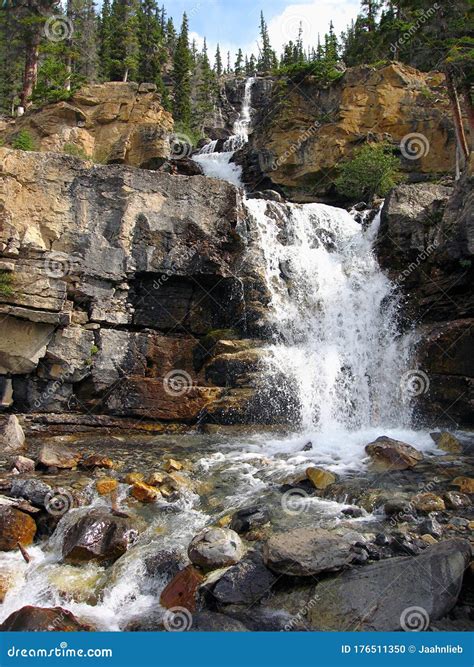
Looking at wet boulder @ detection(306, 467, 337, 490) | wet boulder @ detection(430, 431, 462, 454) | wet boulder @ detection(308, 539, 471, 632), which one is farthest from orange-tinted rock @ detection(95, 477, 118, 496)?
wet boulder @ detection(430, 431, 462, 454)

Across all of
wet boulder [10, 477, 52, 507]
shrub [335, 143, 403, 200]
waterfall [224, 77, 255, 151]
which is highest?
waterfall [224, 77, 255, 151]

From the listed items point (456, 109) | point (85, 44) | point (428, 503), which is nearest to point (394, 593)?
point (428, 503)

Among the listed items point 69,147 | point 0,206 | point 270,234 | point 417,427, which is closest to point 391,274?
point 270,234

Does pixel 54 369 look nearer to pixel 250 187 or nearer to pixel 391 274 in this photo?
pixel 391 274

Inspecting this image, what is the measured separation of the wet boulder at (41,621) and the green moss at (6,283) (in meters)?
10.3

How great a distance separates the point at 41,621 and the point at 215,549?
2.32m

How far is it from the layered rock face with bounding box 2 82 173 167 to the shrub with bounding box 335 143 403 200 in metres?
9.39

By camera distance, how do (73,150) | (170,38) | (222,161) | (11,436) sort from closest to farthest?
(11,436) < (73,150) < (222,161) < (170,38)

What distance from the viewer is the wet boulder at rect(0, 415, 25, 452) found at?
12.2 m

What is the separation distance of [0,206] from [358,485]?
42.2 ft

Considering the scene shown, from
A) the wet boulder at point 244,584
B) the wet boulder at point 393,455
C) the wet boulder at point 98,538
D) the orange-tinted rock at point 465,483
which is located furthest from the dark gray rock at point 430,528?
the wet boulder at point 98,538

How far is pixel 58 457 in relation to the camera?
36.4 ft

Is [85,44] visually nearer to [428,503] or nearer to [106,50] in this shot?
[106,50]

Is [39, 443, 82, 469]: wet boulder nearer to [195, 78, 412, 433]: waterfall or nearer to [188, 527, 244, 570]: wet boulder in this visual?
[188, 527, 244, 570]: wet boulder
